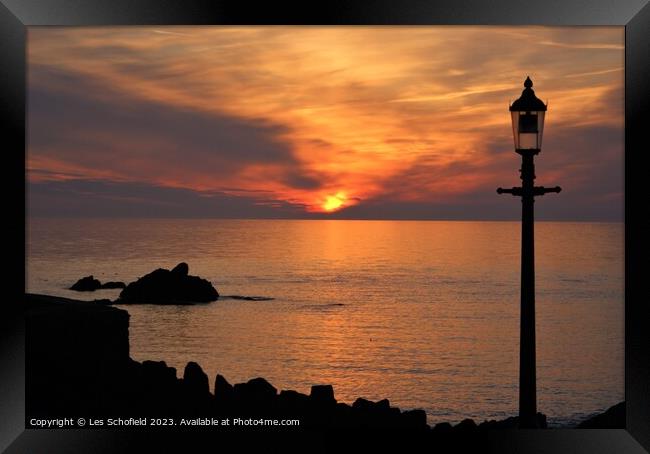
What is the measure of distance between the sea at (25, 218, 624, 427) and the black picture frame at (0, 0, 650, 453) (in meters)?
25.7

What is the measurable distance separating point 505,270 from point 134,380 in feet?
266

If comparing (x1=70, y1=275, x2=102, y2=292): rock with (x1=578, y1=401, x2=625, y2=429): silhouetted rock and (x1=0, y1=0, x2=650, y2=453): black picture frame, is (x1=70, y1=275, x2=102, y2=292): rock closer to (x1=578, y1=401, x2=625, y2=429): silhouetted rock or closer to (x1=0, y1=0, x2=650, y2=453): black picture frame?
(x1=578, y1=401, x2=625, y2=429): silhouetted rock

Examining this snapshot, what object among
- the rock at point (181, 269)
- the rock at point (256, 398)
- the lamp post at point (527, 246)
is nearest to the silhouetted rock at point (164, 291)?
the rock at point (181, 269)

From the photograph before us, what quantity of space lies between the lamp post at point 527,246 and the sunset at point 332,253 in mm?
8560

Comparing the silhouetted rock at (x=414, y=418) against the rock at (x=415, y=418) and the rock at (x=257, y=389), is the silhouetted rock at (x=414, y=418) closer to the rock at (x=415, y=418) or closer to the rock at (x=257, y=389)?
the rock at (x=415, y=418)

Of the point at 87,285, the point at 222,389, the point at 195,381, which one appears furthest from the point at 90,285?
the point at 222,389

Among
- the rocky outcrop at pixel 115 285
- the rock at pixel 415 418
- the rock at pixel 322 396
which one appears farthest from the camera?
the rocky outcrop at pixel 115 285

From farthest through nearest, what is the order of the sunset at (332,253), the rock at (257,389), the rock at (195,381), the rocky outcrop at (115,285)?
the rocky outcrop at (115,285) → the sunset at (332,253) → the rock at (195,381) → the rock at (257,389)

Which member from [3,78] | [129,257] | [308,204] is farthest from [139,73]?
[3,78]

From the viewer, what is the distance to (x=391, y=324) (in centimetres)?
6538

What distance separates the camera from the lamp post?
802 cm

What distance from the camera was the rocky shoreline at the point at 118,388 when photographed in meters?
13.8

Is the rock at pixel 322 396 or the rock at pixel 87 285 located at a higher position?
the rock at pixel 87 285

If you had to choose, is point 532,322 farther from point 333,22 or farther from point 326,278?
point 326,278
